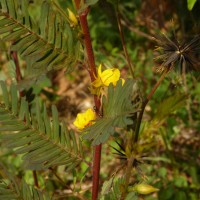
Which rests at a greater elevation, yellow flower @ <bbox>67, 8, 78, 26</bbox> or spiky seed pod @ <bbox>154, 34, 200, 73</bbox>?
yellow flower @ <bbox>67, 8, 78, 26</bbox>

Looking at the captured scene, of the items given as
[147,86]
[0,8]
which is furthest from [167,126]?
[0,8]

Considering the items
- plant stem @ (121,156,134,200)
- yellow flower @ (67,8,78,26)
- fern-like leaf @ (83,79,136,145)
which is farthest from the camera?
plant stem @ (121,156,134,200)

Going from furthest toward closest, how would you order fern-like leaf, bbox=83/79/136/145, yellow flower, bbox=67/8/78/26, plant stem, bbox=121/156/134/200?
plant stem, bbox=121/156/134/200, yellow flower, bbox=67/8/78/26, fern-like leaf, bbox=83/79/136/145

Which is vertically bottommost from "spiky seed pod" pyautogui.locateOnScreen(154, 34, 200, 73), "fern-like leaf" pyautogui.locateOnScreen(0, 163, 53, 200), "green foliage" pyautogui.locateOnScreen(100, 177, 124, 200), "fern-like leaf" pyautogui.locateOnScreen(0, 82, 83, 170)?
"green foliage" pyautogui.locateOnScreen(100, 177, 124, 200)

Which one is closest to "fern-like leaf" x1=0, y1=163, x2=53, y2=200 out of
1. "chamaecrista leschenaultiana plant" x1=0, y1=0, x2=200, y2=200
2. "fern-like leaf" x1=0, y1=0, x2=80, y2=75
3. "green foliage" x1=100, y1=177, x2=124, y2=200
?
"chamaecrista leschenaultiana plant" x1=0, y1=0, x2=200, y2=200

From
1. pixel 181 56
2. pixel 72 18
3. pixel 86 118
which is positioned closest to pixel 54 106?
pixel 86 118

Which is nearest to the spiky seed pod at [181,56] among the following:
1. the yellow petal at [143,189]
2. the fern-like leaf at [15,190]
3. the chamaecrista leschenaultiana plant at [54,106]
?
the chamaecrista leschenaultiana plant at [54,106]

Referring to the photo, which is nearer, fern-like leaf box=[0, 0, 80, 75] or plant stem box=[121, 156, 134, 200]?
fern-like leaf box=[0, 0, 80, 75]

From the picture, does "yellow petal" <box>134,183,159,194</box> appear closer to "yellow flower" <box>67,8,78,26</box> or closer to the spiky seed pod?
the spiky seed pod
